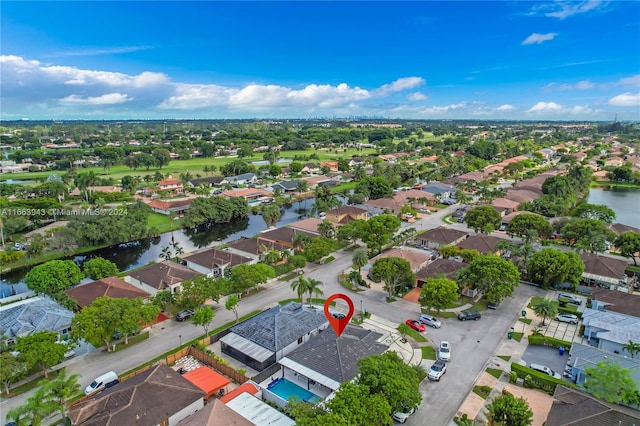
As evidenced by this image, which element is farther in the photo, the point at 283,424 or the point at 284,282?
the point at 284,282

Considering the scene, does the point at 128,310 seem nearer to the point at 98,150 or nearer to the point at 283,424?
the point at 283,424

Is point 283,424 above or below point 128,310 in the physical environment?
below

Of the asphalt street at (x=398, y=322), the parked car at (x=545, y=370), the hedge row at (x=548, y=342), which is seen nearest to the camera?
the asphalt street at (x=398, y=322)

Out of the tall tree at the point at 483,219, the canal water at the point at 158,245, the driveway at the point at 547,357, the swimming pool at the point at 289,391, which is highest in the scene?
the tall tree at the point at 483,219

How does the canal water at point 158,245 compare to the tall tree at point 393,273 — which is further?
the canal water at point 158,245

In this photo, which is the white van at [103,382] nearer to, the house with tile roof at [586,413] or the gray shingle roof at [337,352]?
the gray shingle roof at [337,352]

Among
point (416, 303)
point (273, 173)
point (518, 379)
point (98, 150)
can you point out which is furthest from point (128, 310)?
point (98, 150)

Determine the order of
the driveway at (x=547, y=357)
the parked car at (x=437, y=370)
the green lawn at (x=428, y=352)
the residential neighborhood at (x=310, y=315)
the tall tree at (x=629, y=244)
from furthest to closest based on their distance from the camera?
1. the tall tree at (x=629, y=244)
2. the green lawn at (x=428, y=352)
3. the driveway at (x=547, y=357)
4. the parked car at (x=437, y=370)
5. the residential neighborhood at (x=310, y=315)

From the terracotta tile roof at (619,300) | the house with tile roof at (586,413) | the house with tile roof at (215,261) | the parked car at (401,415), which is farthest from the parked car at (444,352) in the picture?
the house with tile roof at (215,261)
